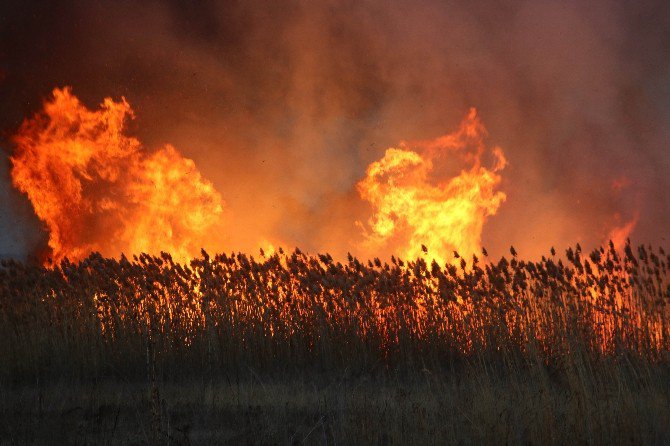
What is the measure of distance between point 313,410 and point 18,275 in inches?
368

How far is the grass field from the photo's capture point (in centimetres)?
800

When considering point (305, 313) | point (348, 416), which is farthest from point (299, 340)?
point (348, 416)

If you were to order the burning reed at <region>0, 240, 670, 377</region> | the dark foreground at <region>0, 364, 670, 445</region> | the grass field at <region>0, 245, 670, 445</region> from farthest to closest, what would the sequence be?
the burning reed at <region>0, 240, 670, 377</region>
the grass field at <region>0, 245, 670, 445</region>
the dark foreground at <region>0, 364, 670, 445</region>

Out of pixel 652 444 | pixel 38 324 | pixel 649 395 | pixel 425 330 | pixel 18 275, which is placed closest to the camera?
pixel 652 444

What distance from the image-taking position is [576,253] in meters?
10.4

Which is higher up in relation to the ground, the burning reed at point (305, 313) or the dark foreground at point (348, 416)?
the burning reed at point (305, 313)

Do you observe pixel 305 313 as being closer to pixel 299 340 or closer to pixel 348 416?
pixel 299 340

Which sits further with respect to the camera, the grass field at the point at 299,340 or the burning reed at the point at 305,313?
the burning reed at the point at 305,313

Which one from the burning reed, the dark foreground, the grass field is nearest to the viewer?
the dark foreground

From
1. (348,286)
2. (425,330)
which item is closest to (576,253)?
(425,330)

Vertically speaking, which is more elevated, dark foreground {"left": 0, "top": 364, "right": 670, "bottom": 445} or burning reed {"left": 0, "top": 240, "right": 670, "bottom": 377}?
burning reed {"left": 0, "top": 240, "right": 670, "bottom": 377}

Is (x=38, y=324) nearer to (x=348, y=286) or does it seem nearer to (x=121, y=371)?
(x=121, y=371)

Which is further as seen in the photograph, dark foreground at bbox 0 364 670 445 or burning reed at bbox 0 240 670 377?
burning reed at bbox 0 240 670 377

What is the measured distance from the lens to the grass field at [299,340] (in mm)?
8000
